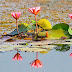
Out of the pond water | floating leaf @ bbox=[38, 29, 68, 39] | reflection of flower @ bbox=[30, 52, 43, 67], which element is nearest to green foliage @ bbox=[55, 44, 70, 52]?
the pond water

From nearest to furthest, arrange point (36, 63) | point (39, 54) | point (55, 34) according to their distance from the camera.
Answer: point (36, 63) → point (39, 54) → point (55, 34)

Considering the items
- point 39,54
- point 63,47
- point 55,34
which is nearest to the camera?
point 39,54

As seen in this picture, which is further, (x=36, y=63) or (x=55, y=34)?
(x=55, y=34)

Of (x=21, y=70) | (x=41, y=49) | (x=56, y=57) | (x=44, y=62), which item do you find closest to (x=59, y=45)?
(x=41, y=49)

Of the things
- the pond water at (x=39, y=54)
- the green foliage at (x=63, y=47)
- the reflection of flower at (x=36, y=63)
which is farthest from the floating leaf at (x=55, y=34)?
the reflection of flower at (x=36, y=63)

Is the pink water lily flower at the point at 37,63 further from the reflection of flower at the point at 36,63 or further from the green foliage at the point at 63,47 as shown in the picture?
the green foliage at the point at 63,47

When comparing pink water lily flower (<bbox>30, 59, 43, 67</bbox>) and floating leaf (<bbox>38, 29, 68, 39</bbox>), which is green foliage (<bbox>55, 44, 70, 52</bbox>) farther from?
pink water lily flower (<bbox>30, 59, 43, 67</bbox>)

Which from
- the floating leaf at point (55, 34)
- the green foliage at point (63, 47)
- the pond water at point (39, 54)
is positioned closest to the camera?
the pond water at point (39, 54)

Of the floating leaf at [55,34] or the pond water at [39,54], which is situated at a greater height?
the floating leaf at [55,34]

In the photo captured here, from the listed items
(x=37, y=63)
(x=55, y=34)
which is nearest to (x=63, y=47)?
(x=55, y=34)

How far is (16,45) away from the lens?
4.08 metres

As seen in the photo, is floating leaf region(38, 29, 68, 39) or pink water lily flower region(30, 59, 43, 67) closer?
pink water lily flower region(30, 59, 43, 67)

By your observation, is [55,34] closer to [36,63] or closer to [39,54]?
[39,54]

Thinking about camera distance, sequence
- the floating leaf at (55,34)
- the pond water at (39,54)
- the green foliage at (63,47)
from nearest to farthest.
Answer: the pond water at (39,54)
the green foliage at (63,47)
the floating leaf at (55,34)
